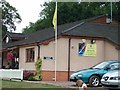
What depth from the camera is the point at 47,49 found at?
2583 centimetres

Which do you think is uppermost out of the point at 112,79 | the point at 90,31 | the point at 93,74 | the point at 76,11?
the point at 76,11

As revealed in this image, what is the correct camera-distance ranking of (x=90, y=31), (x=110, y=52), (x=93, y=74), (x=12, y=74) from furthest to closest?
1. (x=90, y=31)
2. (x=110, y=52)
3. (x=12, y=74)
4. (x=93, y=74)

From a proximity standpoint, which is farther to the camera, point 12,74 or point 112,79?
point 12,74

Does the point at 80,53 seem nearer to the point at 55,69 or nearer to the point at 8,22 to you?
the point at 55,69

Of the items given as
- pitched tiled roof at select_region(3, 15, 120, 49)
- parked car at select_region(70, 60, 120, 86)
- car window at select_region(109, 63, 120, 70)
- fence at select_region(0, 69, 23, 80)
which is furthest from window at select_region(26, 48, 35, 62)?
car window at select_region(109, 63, 120, 70)

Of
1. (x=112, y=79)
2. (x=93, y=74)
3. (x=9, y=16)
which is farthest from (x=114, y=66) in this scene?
(x=9, y=16)

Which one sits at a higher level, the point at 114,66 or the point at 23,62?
the point at 23,62

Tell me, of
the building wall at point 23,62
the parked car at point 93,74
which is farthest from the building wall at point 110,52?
the parked car at point 93,74

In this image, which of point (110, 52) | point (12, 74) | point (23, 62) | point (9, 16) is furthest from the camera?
point (9, 16)

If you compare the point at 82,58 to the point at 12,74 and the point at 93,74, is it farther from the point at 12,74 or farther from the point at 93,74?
the point at 93,74

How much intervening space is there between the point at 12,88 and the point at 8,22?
150ft

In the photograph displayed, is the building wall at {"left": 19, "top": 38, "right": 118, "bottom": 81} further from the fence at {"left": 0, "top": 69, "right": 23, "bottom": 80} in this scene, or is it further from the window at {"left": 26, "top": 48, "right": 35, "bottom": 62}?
the fence at {"left": 0, "top": 69, "right": 23, "bottom": 80}

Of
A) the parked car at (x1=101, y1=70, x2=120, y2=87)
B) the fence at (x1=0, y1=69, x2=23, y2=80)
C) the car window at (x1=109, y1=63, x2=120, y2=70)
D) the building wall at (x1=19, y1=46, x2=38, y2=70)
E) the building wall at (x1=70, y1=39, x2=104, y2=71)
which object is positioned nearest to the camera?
the parked car at (x1=101, y1=70, x2=120, y2=87)

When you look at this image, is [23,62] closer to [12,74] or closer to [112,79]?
[12,74]
